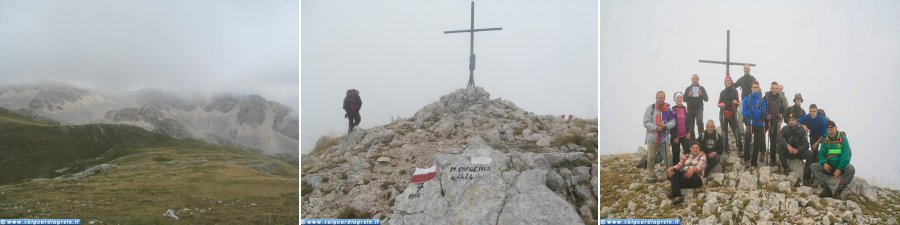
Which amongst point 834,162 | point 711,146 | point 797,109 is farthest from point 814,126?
point 711,146

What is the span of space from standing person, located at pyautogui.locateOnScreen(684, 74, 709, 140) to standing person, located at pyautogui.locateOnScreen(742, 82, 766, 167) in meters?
0.69

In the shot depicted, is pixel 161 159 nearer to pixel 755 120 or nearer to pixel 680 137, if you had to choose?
pixel 680 137

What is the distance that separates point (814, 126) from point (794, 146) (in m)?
0.53

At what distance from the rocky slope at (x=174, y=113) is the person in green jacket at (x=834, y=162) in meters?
11.2

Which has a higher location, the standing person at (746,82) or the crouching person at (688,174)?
the standing person at (746,82)

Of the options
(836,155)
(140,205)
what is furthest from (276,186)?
(836,155)

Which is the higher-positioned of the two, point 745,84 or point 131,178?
point 745,84

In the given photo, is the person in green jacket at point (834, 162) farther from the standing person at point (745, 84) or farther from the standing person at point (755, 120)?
the standing person at point (745, 84)

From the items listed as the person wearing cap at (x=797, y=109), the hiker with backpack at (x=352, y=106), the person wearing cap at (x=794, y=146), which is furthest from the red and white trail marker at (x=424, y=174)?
the person wearing cap at (x=797, y=109)

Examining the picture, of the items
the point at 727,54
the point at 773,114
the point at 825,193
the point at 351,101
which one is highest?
the point at 727,54

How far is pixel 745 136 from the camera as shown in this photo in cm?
1039

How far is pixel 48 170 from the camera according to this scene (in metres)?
17.7

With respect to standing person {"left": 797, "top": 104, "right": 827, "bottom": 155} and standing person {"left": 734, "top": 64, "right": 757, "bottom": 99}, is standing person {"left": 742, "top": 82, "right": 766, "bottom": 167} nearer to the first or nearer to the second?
standing person {"left": 734, "top": 64, "right": 757, "bottom": 99}

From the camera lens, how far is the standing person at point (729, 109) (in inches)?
413
